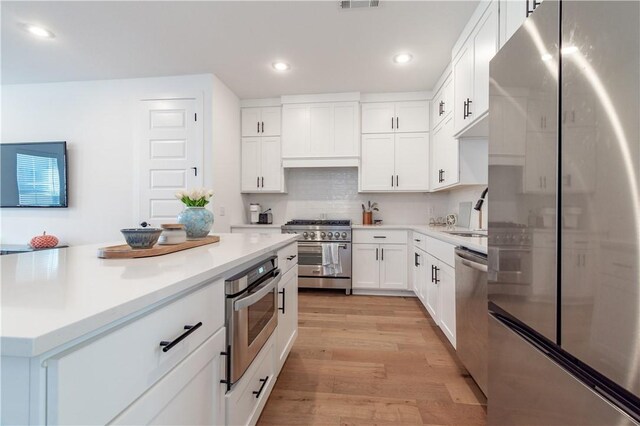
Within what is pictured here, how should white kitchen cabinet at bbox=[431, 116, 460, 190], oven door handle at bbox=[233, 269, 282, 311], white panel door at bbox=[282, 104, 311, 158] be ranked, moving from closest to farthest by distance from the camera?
oven door handle at bbox=[233, 269, 282, 311] < white kitchen cabinet at bbox=[431, 116, 460, 190] < white panel door at bbox=[282, 104, 311, 158]

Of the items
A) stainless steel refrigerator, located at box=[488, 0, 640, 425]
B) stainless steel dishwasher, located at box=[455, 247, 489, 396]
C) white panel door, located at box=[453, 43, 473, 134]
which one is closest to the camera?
stainless steel refrigerator, located at box=[488, 0, 640, 425]

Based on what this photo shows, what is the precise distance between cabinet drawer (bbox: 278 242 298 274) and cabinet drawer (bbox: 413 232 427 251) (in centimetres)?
153

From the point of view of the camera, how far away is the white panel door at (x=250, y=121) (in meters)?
4.03

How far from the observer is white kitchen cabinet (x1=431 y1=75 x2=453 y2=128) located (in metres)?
2.84

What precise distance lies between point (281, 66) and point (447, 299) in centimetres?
279

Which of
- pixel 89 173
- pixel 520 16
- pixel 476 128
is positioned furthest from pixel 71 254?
pixel 89 173

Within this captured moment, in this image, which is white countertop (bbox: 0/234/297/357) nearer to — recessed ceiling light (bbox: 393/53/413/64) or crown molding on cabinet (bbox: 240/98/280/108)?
recessed ceiling light (bbox: 393/53/413/64)

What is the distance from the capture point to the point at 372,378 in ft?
6.11

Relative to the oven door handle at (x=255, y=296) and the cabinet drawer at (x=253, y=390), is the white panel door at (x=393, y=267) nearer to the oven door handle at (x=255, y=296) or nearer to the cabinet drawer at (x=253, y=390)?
the cabinet drawer at (x=253, y=390)

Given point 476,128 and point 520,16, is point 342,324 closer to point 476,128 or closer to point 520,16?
point 476,128

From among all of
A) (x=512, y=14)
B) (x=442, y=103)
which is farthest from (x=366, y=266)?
(x=512, y=14)

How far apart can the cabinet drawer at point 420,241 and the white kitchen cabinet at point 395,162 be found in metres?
0.78

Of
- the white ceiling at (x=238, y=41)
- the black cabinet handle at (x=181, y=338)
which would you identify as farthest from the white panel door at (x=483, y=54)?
the black cabinet handle at (x=181, y=338)

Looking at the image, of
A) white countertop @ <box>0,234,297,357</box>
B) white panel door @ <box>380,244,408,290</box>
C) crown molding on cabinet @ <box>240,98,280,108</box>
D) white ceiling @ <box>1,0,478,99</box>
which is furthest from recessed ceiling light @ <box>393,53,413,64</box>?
white countertop @ <box>0,234,297,357</box>
